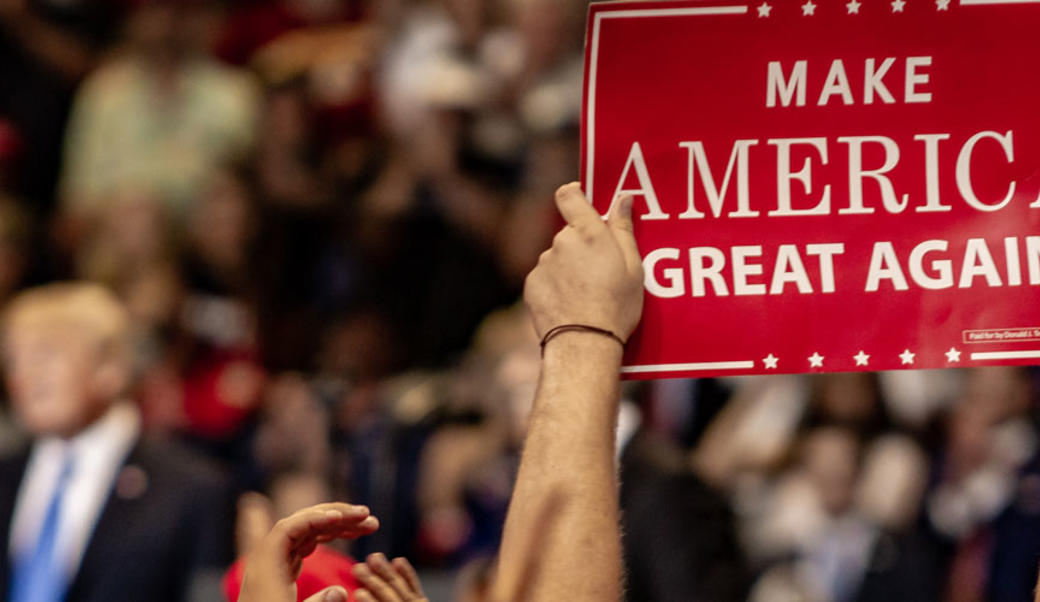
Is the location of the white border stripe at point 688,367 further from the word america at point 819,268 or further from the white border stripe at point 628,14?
the white border stripe at point 628,14

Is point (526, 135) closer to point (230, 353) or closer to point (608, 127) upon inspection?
point (230, 353)

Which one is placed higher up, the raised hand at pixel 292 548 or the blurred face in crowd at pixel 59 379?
the blurred face in crowd at pixel 59 379

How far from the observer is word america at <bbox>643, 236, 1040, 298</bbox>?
6.87 ft

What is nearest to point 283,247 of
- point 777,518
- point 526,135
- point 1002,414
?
point 526,135

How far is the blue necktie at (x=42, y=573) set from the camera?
4.31 m

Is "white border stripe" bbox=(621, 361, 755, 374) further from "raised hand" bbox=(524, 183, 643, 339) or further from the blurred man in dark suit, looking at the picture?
the blurred man in dark suit

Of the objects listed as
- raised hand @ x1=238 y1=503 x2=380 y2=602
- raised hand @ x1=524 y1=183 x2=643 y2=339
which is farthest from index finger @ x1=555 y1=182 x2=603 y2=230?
raised hand @ x1=238 y1=503 x2=380 y2=602

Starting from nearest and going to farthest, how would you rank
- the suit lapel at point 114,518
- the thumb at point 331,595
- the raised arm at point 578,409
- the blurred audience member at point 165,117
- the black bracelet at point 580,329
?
the thumb at point 331,595 → the raised arm at point 578,409 → the black bracelet at point 580,329 → the suit lapel at point 114,518 → the blurred audience member at point 165,117

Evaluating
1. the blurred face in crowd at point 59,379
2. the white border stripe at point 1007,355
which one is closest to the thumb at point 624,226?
the white border stripe at point 1007,355

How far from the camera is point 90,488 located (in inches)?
175

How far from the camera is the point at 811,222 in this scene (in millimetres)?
2127

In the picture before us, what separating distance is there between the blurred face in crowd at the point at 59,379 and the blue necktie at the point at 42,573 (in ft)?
0.91

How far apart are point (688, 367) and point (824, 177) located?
0.97ft

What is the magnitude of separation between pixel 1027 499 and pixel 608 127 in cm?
315
